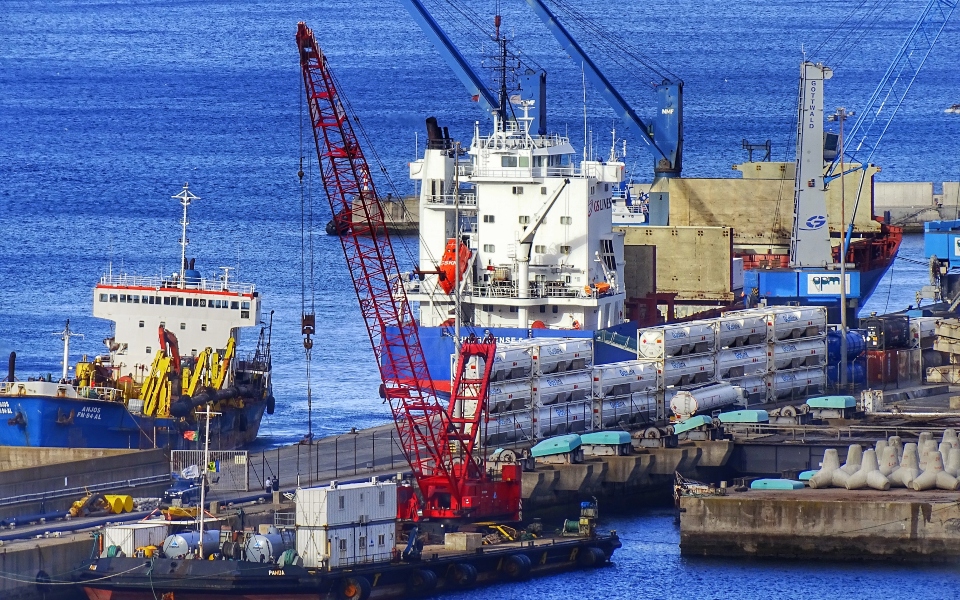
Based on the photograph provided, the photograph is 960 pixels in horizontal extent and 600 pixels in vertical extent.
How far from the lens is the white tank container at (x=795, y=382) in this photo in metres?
81.1

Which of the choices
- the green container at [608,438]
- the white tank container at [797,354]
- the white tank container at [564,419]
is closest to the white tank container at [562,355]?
the white tank container at [564,419]

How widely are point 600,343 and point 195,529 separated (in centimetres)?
2998

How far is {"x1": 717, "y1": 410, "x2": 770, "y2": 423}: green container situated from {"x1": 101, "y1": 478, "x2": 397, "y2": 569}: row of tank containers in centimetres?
2198

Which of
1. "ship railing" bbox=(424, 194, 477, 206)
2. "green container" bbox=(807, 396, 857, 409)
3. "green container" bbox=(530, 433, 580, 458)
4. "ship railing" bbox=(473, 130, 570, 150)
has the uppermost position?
"ship railing" bbox=(473, 130, 570, 150)

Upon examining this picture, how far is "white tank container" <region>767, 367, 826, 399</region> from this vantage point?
81.1 metres

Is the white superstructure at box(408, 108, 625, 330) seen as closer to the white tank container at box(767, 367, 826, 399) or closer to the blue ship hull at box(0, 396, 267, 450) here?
the white tank container at box(767, 367, 826, 399)

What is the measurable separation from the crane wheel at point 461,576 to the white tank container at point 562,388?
59.6 ft

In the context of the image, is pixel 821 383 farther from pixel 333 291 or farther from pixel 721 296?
pixel 333 291

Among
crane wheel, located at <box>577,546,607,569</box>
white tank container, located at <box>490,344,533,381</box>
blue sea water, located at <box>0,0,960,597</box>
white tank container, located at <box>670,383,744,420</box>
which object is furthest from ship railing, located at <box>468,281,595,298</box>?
crane wheel, located at <box>577,546,607,569</box>

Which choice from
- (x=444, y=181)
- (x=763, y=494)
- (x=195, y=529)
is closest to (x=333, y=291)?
(x=444, y=181)

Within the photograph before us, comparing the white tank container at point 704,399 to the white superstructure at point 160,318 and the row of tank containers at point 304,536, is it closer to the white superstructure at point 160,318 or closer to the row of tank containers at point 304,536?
the white superstructure at point 160,318

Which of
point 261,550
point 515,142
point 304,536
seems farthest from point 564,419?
point 261,550

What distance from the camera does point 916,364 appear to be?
87312 millimetres

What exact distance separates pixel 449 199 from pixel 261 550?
124 ft
